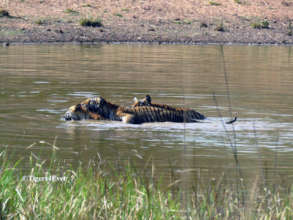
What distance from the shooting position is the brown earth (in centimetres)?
4328

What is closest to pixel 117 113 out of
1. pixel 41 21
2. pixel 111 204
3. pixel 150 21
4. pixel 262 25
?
pixel 111 204

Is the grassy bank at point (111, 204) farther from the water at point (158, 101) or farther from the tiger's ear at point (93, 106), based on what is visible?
the tiger's ear at point (93, 106)

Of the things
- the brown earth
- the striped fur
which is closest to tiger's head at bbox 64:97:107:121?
the striped fur

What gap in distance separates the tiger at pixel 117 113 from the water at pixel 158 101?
0.98 ft

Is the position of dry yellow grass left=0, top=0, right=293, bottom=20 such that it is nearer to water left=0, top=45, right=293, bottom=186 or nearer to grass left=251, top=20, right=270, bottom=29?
grass left=251, top=20, right=270, bottom=29

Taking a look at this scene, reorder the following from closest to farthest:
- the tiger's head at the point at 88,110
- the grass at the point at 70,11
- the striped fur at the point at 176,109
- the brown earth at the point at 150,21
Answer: the tiger's head at the point at 88,110
the striped fur at the point at 176,109
the brown earth at the point at 150,21
the grass at the point at 70,11

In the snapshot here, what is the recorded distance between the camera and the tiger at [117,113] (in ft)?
45.1

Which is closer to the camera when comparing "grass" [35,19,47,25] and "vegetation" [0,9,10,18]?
"grass" [35,19,47,25]

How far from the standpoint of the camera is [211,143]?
11703mm

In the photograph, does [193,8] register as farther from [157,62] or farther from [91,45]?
[157,62]

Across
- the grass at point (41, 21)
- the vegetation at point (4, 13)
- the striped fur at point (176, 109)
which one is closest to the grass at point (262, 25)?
the grass at point (41, 21)

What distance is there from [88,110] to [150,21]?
36.6 meters

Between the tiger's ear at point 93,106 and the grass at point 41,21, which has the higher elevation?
the grass at point 41,21


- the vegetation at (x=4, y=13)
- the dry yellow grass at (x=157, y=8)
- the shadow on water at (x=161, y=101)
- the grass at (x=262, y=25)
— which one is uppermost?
the dry yellow grass at (x=157, y=8)
